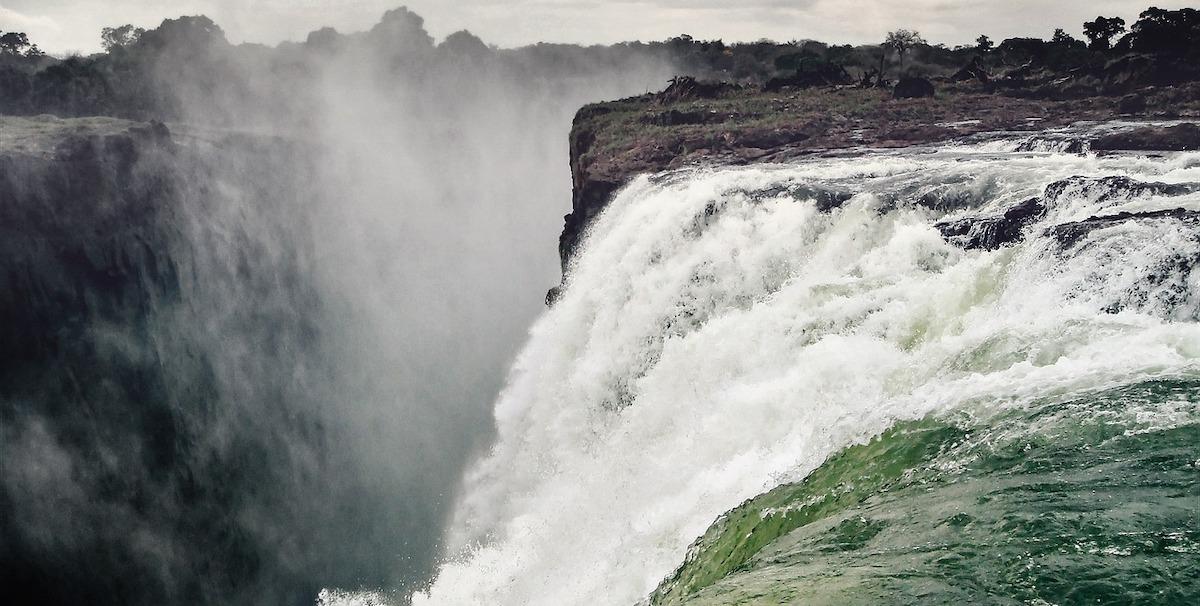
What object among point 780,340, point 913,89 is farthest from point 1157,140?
point 913,89

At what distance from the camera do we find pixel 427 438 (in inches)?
1216

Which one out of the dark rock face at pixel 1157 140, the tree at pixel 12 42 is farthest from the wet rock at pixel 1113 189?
the tree at pixel 12 42

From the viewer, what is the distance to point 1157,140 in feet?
73.4

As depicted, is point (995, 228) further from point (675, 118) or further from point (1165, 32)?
point (1165, 32)

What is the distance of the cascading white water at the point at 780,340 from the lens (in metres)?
9.27

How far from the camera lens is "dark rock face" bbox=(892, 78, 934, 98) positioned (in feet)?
128

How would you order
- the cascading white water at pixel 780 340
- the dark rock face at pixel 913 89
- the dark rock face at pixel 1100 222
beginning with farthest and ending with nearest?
1. the dark rock face at pixel 913 89
2. the dark rock face at pixel 1100 222
3. the cascading white water at pixel 780 340

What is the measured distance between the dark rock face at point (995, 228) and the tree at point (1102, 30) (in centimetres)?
3004

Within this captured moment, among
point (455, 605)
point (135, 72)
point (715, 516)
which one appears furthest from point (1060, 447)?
point (135, 72)

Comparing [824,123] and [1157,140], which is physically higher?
[824,123]

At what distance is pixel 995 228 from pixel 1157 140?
12.0m

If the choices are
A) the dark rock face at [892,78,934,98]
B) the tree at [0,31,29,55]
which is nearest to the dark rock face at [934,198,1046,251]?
the dark rock face at [892,78,934,98]

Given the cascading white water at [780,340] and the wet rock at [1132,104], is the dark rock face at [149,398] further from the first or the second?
the wet rock at [1132,104]

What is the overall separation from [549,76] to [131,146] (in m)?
63.6
